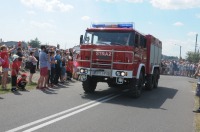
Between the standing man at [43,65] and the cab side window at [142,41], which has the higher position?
the cab side window at [142,41]

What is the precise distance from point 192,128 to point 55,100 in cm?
481

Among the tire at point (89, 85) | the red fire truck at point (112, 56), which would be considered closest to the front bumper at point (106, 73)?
the red fire truck at point (112, 56)

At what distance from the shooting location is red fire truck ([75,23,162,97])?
39.8 ft

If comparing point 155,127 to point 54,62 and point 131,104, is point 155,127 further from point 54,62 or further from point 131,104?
point 54,62

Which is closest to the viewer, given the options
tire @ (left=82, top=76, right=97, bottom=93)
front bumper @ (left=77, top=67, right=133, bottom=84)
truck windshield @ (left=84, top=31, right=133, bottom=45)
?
front bumper @ (left=77, top=67, right=133, bottom=84)

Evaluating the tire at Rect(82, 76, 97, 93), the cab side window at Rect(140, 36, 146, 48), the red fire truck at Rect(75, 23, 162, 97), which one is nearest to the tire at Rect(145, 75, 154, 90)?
the cab side window at Rect(140, 36, 146, 48)

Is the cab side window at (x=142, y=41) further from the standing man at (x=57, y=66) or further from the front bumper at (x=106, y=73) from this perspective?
the standing man at (x=57, y=66)

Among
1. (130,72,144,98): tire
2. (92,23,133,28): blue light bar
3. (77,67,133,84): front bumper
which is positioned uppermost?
(92,23,133,28): blue light bar

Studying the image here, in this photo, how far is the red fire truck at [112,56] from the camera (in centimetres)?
1214

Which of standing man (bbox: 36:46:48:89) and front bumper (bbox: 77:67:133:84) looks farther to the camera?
standing man (bbox: 36:46:48:89)

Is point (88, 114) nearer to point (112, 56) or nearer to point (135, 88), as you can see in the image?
point (112, 56)

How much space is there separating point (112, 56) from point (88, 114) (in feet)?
11.8

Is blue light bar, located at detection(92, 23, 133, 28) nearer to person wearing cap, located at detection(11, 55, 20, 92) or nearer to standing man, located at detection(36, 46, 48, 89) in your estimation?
standing man, located at detection(36, 46, 48, 89)

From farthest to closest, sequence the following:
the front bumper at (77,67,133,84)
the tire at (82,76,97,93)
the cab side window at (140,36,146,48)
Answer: the cab side window at (140,36,146,48), the tire at (82,76,97,93), the front bumper at (77,67,133,84)
